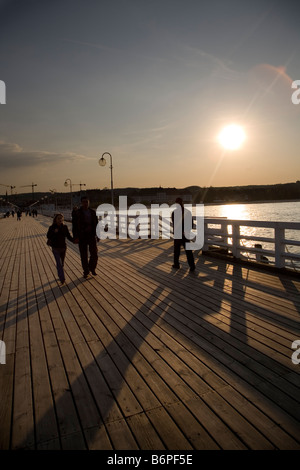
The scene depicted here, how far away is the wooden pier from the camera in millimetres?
2260

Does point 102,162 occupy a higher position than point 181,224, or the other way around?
point 102,162

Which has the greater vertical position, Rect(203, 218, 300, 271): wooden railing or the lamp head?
the lamp head

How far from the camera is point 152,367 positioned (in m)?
3.19

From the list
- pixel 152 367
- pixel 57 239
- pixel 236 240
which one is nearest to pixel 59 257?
pixel 57 239

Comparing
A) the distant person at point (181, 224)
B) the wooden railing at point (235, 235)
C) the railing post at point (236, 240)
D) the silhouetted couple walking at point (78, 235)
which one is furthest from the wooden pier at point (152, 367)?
the railing post at point (236, 240)

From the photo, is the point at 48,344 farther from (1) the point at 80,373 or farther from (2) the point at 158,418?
A: (2) the point at 158,418

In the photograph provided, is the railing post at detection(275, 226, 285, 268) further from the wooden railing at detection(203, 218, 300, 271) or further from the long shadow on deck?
the long shadow on deck

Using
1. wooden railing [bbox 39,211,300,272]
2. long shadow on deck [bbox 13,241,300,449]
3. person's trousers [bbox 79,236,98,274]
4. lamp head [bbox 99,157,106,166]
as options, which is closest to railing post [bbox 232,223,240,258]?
wooden railing [bbox 39,211,300,272]

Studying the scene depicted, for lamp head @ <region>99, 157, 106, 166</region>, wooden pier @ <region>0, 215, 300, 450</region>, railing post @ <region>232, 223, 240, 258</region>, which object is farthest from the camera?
lamp head @ <region>99, 157, 106, 166</region>

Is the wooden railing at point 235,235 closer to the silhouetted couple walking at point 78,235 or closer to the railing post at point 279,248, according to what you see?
the railing post at point 279,248

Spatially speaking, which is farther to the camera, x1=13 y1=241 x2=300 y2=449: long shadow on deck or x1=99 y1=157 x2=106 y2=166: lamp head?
x1=99 y1=157 x2=106 y2=166: lamp head

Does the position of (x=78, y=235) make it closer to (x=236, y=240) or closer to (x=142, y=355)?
(x=142, y=355)

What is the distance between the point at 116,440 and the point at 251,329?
257 centimetres

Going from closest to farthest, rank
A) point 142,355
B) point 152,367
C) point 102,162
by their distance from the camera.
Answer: point 152,367 → point 142,355 → point 102,162
